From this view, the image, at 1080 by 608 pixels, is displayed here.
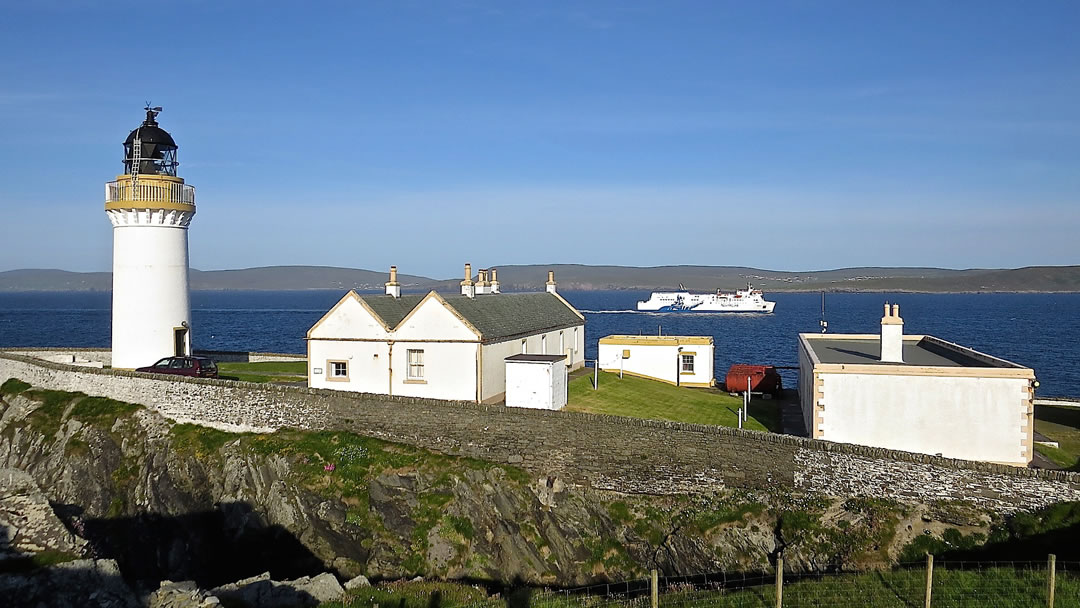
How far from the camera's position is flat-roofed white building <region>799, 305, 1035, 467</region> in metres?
21.6

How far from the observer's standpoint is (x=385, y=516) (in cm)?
2328

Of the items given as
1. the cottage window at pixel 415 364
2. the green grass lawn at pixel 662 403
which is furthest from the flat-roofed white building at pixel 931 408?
the cottage window at pixel 415 364

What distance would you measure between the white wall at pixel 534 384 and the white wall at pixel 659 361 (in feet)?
36.1

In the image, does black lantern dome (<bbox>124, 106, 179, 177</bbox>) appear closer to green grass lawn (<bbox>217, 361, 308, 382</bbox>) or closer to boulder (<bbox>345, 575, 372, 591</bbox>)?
green grass lawn (<bbox>217, 361, 308, 382</bbox>)

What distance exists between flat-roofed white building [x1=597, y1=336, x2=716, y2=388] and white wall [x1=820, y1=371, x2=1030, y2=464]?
15.2 metres

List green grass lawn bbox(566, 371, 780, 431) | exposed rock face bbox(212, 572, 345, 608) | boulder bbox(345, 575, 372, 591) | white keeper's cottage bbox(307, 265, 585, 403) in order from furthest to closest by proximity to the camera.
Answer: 1. white keeper's cottage bbox(307, 265, 585, 403)
2. green grass lawn bbox(566, 371, 780, 431)
3. boulder bbox(345, 575, 372, 591)
4. exposed rock face bbox(212, 572, 345, 608)

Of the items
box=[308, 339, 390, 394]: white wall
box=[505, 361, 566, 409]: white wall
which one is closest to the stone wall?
box=[505, 361, 566, 409]: white wall

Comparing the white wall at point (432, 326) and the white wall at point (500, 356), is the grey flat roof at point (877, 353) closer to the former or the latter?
the white wall at point (500, 356)

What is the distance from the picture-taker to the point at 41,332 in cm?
10169

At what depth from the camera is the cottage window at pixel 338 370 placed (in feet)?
101

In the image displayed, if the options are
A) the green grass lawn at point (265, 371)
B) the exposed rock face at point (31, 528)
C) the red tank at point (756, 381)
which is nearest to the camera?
the exposed rock face at point (31, 528)

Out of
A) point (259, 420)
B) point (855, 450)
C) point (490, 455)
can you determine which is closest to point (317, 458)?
point (259, 420)

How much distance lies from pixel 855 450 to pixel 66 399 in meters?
29.4

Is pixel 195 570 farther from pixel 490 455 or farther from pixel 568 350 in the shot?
pixel 568 350
